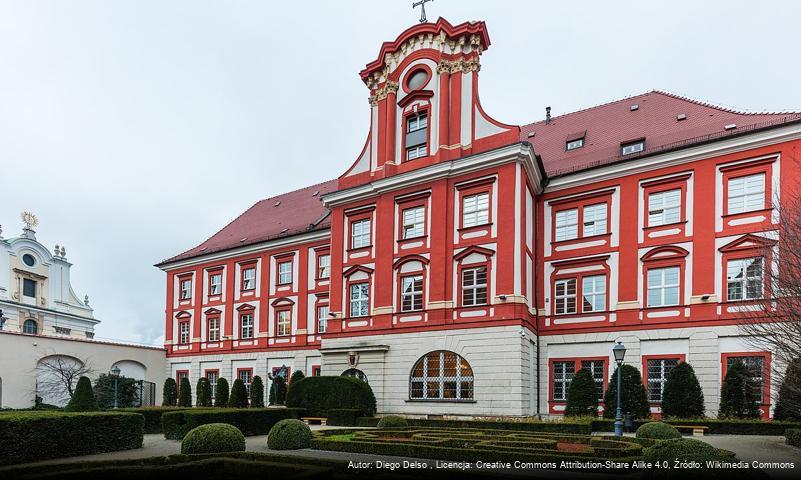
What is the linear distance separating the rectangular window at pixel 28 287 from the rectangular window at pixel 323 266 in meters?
A: 38.7

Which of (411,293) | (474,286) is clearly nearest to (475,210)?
(474,286)

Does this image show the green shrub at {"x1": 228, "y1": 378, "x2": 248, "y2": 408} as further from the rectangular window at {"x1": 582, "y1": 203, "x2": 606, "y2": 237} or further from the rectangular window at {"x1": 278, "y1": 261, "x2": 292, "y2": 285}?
the rectangular window at {"x1": 582, "y1": 203, "x2": 606, "y2": 237}

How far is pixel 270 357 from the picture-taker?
133ft

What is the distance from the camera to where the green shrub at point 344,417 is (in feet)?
86.2

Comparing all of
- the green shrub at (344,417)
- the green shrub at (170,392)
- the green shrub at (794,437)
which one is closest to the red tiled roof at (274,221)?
the green shrub at (170,392)

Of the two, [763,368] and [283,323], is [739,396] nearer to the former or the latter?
[763,368]

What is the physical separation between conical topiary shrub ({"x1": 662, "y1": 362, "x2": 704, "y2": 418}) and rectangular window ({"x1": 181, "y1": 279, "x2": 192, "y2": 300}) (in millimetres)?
33655

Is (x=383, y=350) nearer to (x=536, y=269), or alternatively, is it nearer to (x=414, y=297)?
(x=414, y=297)

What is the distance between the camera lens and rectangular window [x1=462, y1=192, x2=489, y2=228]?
91.6ft

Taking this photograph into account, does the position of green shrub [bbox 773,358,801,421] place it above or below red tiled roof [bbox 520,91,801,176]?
below

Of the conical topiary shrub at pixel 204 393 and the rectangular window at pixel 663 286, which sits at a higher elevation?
the rectangular window at pixel 663 286

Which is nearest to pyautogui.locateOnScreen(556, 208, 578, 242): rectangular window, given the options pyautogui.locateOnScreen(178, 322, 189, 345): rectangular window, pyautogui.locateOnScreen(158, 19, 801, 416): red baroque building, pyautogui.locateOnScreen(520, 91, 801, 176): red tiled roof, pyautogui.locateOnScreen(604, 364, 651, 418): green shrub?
pyautogui.locateOnScreen(158, 19, 801, 416): red baroque building

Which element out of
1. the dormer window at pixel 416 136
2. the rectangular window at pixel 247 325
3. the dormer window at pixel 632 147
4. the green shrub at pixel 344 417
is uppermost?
the dormer window at pixel 416 136

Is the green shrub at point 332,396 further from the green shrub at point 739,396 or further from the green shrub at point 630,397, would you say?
the green shrub at point 739,396
